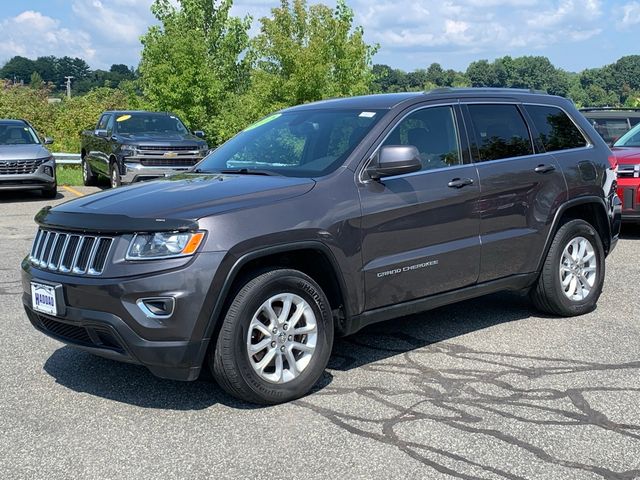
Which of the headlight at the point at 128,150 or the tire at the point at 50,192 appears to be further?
the tire at the point at 50,192

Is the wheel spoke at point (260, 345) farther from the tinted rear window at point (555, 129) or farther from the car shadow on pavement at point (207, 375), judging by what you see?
the tinted rear window at point (555, 129)

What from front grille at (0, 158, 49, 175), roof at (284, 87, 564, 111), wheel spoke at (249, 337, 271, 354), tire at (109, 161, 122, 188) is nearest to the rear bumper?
roof at (284, 87, 564, 111)

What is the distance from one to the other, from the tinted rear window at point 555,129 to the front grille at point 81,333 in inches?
149

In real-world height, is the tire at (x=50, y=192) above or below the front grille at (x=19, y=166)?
below

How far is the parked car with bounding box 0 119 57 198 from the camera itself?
16047mm

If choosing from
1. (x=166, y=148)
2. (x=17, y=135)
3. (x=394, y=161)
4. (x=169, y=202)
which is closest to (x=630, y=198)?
(x=394, y=161)

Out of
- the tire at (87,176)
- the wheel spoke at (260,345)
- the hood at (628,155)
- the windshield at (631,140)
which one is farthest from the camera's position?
the tire at (87,176)

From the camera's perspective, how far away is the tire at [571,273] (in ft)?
21.3

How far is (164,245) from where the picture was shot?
4406 millimetres

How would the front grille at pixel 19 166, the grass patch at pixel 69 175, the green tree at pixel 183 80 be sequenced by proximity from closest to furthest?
the front grille at pixel 19 166
the grass patch at pixel 69 175
the green tree at pixel 183 80

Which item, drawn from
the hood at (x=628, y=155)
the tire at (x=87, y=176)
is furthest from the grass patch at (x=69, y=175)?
the hood at (x=628, y=155)

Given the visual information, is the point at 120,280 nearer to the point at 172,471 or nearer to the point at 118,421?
the point at 118,421

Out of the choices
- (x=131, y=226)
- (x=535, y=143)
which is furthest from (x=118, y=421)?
(x=535, y=143)

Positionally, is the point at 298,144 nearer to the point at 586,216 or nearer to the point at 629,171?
the point at 586,216
